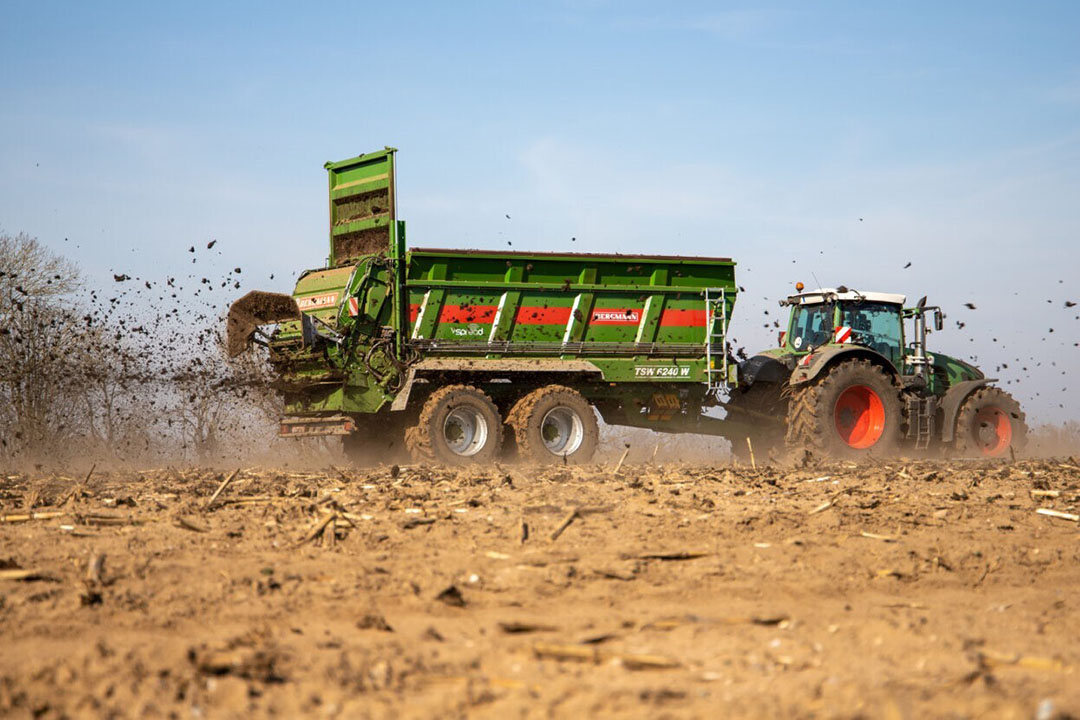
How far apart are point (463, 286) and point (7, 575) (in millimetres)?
7756

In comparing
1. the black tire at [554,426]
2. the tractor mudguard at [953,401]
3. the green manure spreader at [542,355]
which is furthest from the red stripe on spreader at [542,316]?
the tractor mudguard at [953,401]

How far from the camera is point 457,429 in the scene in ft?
42.4

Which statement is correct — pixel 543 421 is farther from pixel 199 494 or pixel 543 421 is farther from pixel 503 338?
pixel 199 494

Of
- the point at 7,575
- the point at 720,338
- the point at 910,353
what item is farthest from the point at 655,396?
the point at 7,575

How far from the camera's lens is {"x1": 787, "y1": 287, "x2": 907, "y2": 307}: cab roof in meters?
15.0

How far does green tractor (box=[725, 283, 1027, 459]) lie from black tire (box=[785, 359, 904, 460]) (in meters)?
0.01

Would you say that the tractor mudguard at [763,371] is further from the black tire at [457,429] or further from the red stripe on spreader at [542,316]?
the black tire at [457,429]

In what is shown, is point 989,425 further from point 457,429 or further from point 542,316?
point 457,429

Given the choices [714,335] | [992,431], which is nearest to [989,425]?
[992,431]

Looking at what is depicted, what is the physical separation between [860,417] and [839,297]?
172 centimetres

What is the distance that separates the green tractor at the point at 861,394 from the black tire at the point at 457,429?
3.77 meters

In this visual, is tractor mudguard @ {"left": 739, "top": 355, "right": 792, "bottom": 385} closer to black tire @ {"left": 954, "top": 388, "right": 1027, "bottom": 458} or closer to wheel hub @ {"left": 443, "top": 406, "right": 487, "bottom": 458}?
black tire @ {"left": 954, "top": 388, "right": 1027, "bottom": 458}

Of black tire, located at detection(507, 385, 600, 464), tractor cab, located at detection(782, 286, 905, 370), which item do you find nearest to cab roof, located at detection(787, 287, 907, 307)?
tractor cab, located at detection(782, 286, 905, 370)

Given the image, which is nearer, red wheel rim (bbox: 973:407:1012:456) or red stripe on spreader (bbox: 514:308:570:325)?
red stripe on spreader (bbox: 514:308:570:325)
